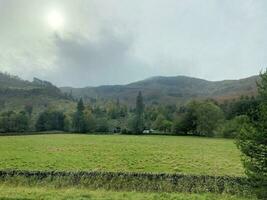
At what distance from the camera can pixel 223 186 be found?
24.2 metres

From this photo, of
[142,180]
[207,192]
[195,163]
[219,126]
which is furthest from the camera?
[219,126]

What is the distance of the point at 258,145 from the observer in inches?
725

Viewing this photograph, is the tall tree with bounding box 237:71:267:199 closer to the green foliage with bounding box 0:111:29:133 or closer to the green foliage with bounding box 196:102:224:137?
the green foliage with bounding box 196:102:224:137

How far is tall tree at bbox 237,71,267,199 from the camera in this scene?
58.9 feet

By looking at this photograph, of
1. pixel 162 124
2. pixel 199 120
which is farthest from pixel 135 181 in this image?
pixel 162 124

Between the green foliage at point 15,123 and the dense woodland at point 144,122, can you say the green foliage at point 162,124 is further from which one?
the green foliage at point 15,123

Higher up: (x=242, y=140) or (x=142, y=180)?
(x=242, y=140)

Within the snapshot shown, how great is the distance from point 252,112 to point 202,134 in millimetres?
110744

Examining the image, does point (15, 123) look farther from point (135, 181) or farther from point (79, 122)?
point (135, 181)

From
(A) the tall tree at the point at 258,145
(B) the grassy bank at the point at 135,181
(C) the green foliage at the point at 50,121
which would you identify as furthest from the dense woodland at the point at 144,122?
(A) the tall tree at the point at 258,145

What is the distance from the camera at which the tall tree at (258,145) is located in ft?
58.9

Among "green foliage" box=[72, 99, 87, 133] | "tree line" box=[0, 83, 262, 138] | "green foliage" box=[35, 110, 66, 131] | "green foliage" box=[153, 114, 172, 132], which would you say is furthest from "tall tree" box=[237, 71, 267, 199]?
"green foliage" box=[35, 110, 66, 131]

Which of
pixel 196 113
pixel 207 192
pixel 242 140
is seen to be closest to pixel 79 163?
pixel 207 192

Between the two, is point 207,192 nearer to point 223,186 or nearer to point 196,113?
point 223,186
